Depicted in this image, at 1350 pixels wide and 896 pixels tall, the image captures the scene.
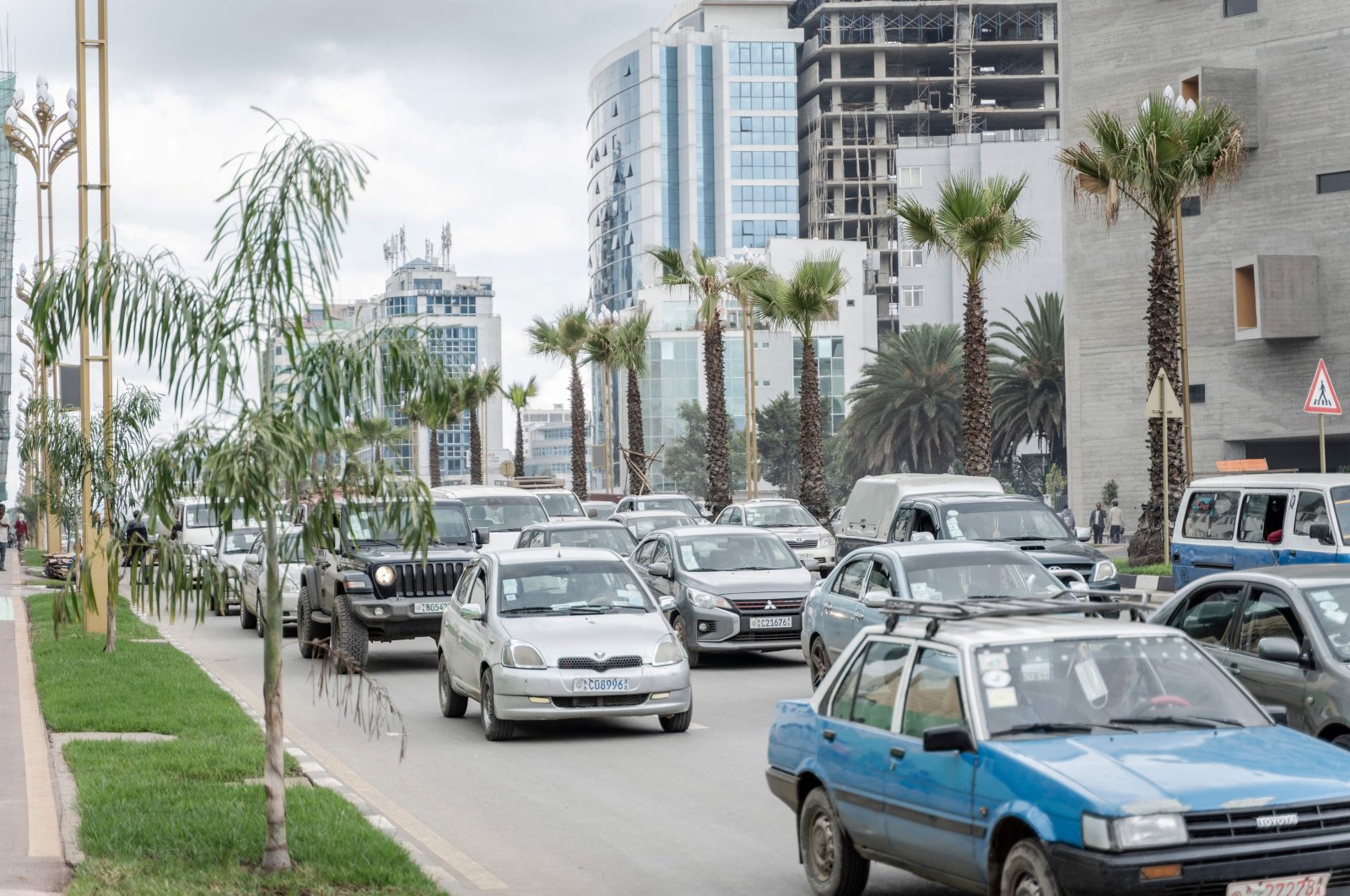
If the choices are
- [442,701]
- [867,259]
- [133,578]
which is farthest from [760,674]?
[867,259]

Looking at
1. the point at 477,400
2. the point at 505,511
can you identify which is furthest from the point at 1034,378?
the point at 505,511

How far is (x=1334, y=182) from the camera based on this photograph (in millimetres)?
48562

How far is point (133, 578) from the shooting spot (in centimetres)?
895

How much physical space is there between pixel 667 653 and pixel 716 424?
3925 cm

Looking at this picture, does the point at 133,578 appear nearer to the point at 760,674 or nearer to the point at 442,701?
the point at 442,701

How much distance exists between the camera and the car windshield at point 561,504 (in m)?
43.3

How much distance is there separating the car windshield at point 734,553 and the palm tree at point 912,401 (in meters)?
67.4

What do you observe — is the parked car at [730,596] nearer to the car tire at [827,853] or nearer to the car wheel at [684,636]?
the car wheel at [684,636]

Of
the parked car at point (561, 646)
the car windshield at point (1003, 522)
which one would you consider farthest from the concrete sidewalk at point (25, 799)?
the car windshield at point (1003, 522)

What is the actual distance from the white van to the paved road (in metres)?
8.16

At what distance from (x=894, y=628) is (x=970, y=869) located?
56.6 inches

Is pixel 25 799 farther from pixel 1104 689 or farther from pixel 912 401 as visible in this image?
pixel 912 401

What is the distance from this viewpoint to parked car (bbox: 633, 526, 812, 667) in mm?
19688

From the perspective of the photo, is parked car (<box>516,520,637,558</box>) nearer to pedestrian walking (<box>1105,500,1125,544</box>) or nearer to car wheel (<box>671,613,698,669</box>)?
car wheel (<box>671,613,698,669</box>)
